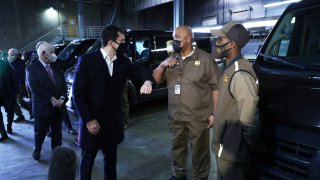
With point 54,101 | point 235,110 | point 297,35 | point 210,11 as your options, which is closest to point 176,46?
point 235,110

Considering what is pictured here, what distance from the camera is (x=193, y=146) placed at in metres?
2.83

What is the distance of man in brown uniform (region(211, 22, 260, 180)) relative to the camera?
5.85ft

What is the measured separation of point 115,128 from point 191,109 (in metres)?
0.79

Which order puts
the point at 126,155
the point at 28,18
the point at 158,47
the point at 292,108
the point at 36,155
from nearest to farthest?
the point at 292,108, the point at 36,155, the point at 126,155, the point at 158,47, the point at 28,18

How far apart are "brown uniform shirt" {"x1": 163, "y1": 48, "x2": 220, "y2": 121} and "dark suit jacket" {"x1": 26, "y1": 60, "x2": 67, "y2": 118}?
1.86 metres

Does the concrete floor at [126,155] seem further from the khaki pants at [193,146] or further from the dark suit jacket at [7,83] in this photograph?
the dark suit jacket at [7,83]

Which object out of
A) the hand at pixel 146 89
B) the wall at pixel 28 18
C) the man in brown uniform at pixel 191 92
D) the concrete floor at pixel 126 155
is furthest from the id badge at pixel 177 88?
the wall at pixel 28 18

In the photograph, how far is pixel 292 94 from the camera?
1.93 meters

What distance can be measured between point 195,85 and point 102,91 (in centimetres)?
94

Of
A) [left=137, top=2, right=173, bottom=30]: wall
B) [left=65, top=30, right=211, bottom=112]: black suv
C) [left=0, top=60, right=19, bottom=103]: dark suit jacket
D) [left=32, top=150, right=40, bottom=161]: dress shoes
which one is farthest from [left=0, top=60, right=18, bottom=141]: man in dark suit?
[left=137, top=2, right=173, bottom=30]: wall

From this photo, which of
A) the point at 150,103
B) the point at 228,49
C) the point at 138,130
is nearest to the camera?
the point at 228,49

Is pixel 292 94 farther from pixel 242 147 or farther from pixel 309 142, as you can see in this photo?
pixel 242 147

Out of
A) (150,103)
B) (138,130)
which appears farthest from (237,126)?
(150,103)

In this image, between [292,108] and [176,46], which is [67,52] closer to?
[176,46]
